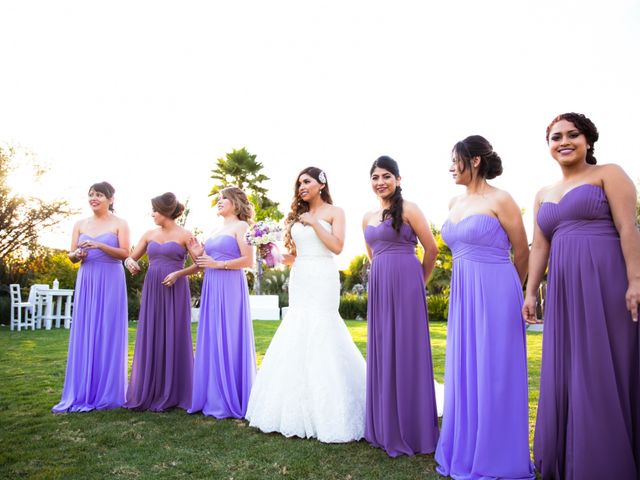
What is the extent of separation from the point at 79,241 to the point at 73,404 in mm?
2053

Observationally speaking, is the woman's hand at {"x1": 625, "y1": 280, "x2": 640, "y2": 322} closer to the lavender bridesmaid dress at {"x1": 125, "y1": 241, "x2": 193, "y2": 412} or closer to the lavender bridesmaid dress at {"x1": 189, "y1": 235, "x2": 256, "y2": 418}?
the lavender bridesmaid dress at {"x1": 189, "y1": 235, "x2": 256, "y2": 418}

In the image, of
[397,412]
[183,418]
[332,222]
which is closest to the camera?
[397,412]

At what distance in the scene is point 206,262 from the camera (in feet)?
21.0

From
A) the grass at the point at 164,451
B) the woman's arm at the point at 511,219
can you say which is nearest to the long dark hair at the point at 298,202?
the grass at the point at 164,451

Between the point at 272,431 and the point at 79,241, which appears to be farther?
the point at 79,241

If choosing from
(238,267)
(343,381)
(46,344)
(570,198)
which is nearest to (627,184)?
(570,198)

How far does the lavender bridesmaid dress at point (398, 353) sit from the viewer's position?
186 inches

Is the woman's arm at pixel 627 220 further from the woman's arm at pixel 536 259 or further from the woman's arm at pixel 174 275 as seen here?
the woman's arm at pixel 174 275

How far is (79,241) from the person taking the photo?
7016mm

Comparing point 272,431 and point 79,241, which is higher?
point 79,241

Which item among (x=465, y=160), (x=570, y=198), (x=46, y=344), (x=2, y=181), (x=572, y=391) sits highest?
(x=2, y=181)

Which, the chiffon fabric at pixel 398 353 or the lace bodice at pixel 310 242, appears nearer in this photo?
the chiffon fabric at pixel 398 353

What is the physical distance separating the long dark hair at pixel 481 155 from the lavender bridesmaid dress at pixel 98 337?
4766mm

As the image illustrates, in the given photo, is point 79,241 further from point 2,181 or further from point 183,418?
point 2,181
